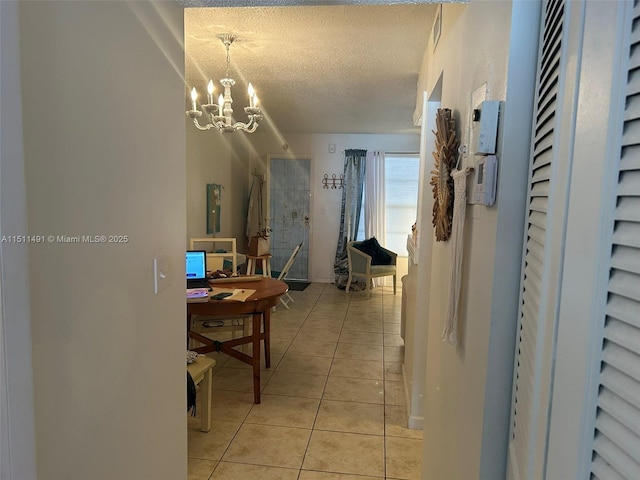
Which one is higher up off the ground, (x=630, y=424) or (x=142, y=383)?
(x=630, y=424)

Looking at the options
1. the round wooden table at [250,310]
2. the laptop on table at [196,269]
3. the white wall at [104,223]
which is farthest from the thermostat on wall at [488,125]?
the laptop on table at [196,269]

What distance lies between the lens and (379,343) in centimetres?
428

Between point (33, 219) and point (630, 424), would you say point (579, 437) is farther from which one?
point (33, 219)

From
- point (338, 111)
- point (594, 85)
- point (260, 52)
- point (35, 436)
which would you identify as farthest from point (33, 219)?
point (338, 111)

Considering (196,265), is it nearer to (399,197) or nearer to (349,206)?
(349,206)

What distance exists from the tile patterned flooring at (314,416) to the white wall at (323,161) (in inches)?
100

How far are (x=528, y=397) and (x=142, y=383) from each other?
1057 millimetres

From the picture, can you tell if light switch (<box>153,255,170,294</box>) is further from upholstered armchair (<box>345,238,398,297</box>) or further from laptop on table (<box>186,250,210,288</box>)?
upholstered armchair (<box>345,238,398,297</box>)

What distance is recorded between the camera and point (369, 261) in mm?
6230

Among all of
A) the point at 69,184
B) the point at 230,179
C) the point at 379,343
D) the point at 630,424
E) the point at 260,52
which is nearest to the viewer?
the point at 630,424

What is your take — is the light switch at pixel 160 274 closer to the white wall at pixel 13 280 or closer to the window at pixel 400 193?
the white wall at pixel 13 280

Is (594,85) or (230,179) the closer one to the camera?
(594,85)

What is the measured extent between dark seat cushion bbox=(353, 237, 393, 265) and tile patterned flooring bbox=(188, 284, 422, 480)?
1.98m

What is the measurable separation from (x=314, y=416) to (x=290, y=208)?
465cm
